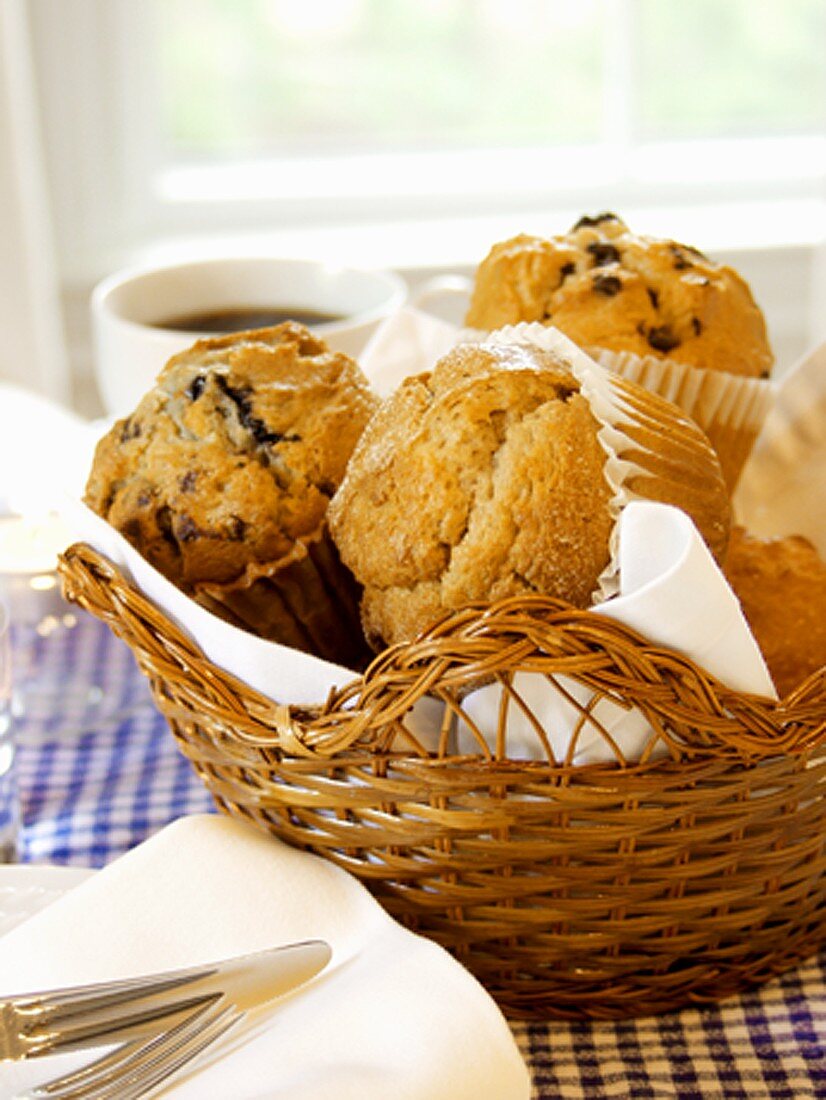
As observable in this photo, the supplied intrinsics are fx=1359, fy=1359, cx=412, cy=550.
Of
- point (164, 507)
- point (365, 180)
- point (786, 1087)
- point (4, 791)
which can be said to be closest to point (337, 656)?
point (164, 507)

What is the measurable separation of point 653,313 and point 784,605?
10.8 inches

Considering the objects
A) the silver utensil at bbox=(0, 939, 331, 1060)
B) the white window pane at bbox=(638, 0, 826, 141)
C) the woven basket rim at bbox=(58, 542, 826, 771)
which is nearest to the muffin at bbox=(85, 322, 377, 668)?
the woven basket rim at bbox=(58, 542, 826, 771)

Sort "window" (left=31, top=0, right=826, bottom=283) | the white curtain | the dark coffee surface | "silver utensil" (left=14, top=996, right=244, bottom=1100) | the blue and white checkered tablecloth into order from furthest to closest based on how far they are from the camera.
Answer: "window" (left=31, top=0, right=826, bottom=283) → the white curtain → the dark coffee surface → the blue and white checkered tablecloth → "silver utensil" (left=14, top=996, right=244, bottom=1100)

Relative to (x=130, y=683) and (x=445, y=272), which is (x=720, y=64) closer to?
(x=445, y=272)

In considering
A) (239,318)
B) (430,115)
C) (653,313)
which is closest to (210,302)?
(239,318)

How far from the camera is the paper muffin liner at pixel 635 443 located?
848mm

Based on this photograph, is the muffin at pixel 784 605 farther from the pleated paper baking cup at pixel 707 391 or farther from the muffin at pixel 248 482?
the muffin at pixel 248 482

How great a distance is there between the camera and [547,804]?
802 mm

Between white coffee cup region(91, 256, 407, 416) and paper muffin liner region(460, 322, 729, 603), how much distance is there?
0.46 m

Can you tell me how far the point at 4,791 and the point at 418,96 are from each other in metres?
2.08

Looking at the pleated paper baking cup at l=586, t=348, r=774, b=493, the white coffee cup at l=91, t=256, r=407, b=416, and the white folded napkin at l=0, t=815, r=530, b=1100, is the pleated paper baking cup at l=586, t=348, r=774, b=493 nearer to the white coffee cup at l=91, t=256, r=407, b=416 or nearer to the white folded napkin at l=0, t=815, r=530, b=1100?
the white coffee cup at l=91, t=256, r=407, b=416

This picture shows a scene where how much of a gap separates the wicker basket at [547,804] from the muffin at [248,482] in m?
0.07

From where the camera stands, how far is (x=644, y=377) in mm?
1089

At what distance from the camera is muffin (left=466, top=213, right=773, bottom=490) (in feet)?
3.59
